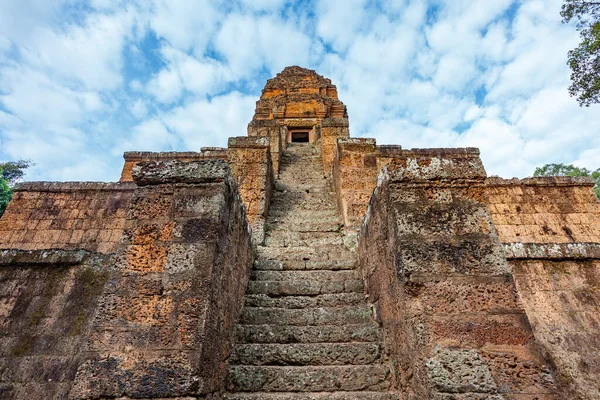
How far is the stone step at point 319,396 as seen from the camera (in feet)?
8.06

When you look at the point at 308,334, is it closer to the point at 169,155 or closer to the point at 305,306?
the point at 305,306

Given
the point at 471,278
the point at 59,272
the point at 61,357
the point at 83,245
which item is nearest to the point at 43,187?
the point at 83,245

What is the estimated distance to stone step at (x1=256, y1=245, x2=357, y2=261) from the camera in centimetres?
453

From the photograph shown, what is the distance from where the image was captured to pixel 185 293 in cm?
229

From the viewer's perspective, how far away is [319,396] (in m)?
2.51

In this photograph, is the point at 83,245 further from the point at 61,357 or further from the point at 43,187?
the point at 61,357

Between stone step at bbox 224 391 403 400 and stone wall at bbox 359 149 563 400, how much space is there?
18 cm

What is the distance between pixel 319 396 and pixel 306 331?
2.33ft

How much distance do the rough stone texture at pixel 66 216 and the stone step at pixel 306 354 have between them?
5591 millimetres

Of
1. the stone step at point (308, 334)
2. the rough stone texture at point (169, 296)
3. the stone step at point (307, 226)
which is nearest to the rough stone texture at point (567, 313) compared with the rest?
the stone step at point (308, 334)

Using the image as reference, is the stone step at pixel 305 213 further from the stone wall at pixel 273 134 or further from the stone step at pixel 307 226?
the stone wall at pixel 273 134

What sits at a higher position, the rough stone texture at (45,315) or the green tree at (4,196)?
the green tree at (4,196)

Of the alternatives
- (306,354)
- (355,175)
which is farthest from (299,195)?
(306,354)

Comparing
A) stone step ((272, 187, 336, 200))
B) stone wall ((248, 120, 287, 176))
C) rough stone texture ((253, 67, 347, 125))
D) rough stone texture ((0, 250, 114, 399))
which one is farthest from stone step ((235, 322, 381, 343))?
rough stone texture ((253, 67, 347, 125))
